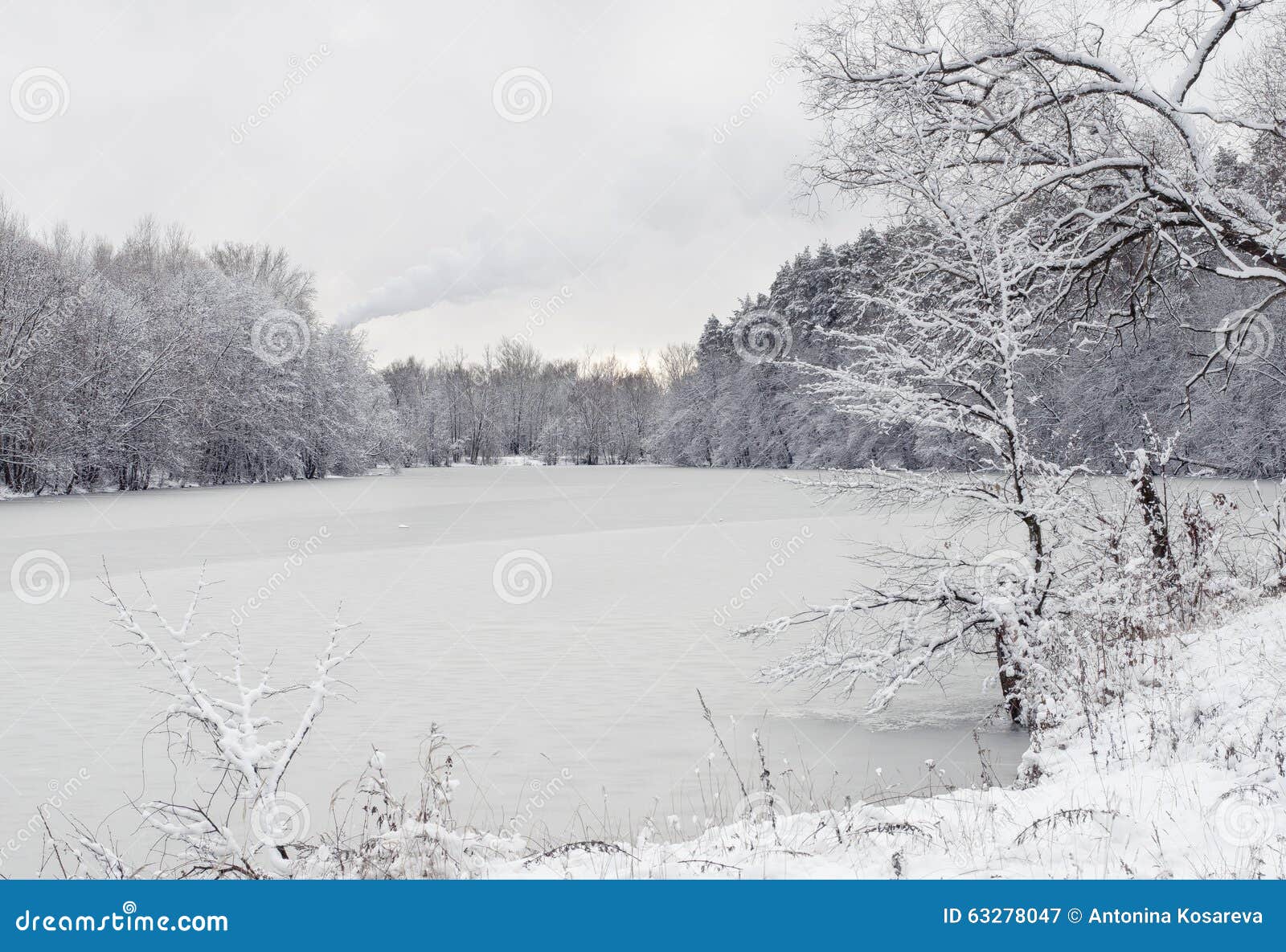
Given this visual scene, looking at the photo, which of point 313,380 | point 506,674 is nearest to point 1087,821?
point 506,674

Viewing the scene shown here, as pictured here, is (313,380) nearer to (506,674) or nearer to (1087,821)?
(506,674)

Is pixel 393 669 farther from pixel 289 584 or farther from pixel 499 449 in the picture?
pixel 499 449

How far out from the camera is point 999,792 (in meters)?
5.72

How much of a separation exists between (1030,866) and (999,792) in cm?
150

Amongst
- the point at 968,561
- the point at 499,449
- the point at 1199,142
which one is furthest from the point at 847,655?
the point at 499,449

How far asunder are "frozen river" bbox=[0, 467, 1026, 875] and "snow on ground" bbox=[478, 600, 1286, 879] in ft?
2.89

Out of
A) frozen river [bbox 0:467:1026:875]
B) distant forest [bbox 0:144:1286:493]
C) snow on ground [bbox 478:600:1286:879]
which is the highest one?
distant forest [bbox 0:144:1286:493]

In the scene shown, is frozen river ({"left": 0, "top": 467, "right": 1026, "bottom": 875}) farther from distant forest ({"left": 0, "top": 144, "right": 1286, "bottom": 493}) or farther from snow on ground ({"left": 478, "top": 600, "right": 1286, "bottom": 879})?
distant forest ({"left": 0, "top": 144, "right": 1286, "bottom": 493})

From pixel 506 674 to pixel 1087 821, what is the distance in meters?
6.72

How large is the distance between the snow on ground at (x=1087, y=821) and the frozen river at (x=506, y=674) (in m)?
0.88

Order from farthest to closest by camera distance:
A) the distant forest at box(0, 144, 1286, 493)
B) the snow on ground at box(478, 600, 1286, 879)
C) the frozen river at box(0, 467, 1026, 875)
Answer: the distant forest at box(0, 144, 1286, 493), the frozen river at box(0, 467, 1026, 875), the snow on ground at box(478, 600, 1286, 879)

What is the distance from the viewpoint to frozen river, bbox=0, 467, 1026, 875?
7258 millimetres

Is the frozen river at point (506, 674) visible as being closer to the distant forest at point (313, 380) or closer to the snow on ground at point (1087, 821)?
the snow on ground at point (1087, 821)

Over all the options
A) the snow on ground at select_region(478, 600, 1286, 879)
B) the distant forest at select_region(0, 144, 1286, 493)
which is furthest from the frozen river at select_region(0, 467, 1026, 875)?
the distant forest at select_region(0, 144, 1286, 493)
